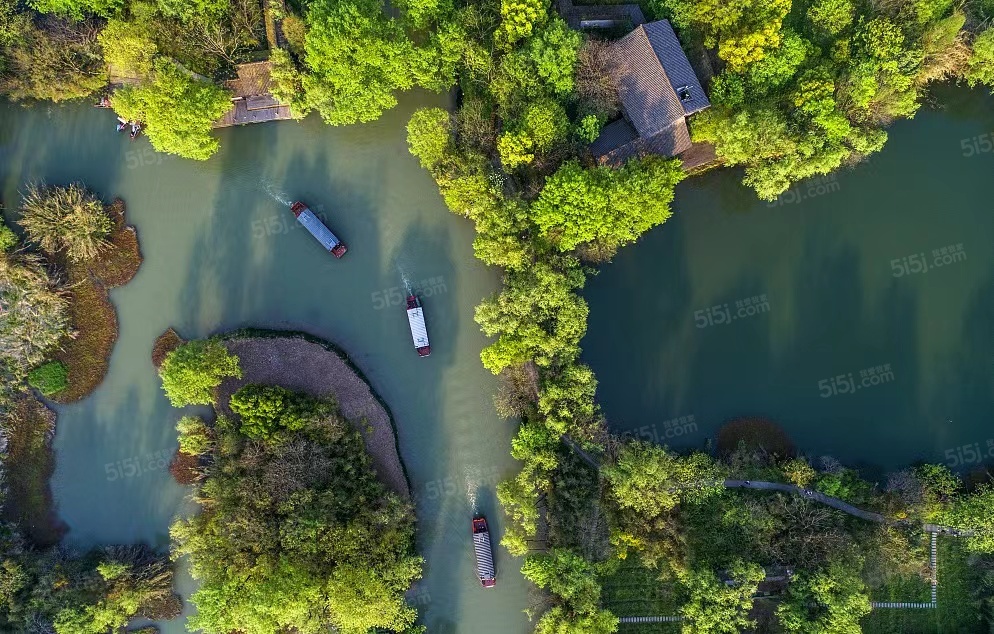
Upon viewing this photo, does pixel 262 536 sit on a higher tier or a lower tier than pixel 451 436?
lower

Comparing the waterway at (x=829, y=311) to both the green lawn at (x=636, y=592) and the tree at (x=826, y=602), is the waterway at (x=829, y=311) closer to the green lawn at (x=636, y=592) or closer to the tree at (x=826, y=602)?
the tree at (x=826, y=602)

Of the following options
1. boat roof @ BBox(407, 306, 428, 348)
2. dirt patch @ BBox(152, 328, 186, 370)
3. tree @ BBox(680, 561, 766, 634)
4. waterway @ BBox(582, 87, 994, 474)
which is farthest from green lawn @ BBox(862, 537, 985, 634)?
dirt patch @ BBox(152, 328, 186, 370)

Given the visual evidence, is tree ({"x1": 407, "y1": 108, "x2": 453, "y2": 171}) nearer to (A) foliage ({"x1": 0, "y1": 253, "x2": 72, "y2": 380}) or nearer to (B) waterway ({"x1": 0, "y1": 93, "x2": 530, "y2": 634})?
(B) waterway ({"x1": 0, "y1": 93, "x2": 530, "y2": 634})

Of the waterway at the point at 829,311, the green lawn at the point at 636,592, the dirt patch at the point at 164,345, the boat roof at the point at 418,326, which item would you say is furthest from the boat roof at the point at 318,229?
the green lawn at the point at 636,592

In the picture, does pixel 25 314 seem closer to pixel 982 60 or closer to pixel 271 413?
pixel 271 413

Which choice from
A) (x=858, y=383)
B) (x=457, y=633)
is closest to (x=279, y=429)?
(x=457, y=633)

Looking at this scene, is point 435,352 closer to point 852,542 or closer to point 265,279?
point 265,279
